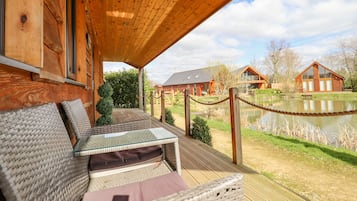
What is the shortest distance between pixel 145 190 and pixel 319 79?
3341 cm

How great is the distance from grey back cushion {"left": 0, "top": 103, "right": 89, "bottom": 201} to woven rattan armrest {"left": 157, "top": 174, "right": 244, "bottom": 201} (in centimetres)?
42

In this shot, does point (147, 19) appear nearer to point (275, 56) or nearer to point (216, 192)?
point (216, 192)

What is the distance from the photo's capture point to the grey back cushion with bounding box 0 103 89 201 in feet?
1.77

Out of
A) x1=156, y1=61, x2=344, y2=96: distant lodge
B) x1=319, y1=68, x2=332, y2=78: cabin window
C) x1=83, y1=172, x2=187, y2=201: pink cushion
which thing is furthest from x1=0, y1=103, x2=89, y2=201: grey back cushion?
x1=319, y1=68, x2=332, y2=78: cabin window

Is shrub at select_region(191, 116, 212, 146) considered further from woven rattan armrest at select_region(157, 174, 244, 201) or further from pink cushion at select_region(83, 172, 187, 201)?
woven rattan armrest at select_region(157, 174, 244, 201)

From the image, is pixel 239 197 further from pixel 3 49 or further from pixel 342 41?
pixel 342 41

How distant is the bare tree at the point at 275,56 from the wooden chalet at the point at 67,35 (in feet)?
75.9

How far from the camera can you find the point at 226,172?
7.13 ft

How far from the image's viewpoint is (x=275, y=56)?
989 inches

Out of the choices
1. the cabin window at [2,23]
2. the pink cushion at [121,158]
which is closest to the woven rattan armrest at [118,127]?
the pink cushion at [121,158]

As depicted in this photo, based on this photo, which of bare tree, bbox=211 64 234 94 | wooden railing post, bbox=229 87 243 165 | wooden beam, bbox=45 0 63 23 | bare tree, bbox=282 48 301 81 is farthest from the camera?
bare tree, bbox=282 48 301 81

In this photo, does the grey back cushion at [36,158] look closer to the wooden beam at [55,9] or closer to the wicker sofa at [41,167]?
the wicker sofa at [41,167]

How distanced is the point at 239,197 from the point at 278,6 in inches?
991

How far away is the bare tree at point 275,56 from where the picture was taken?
24.5 m
